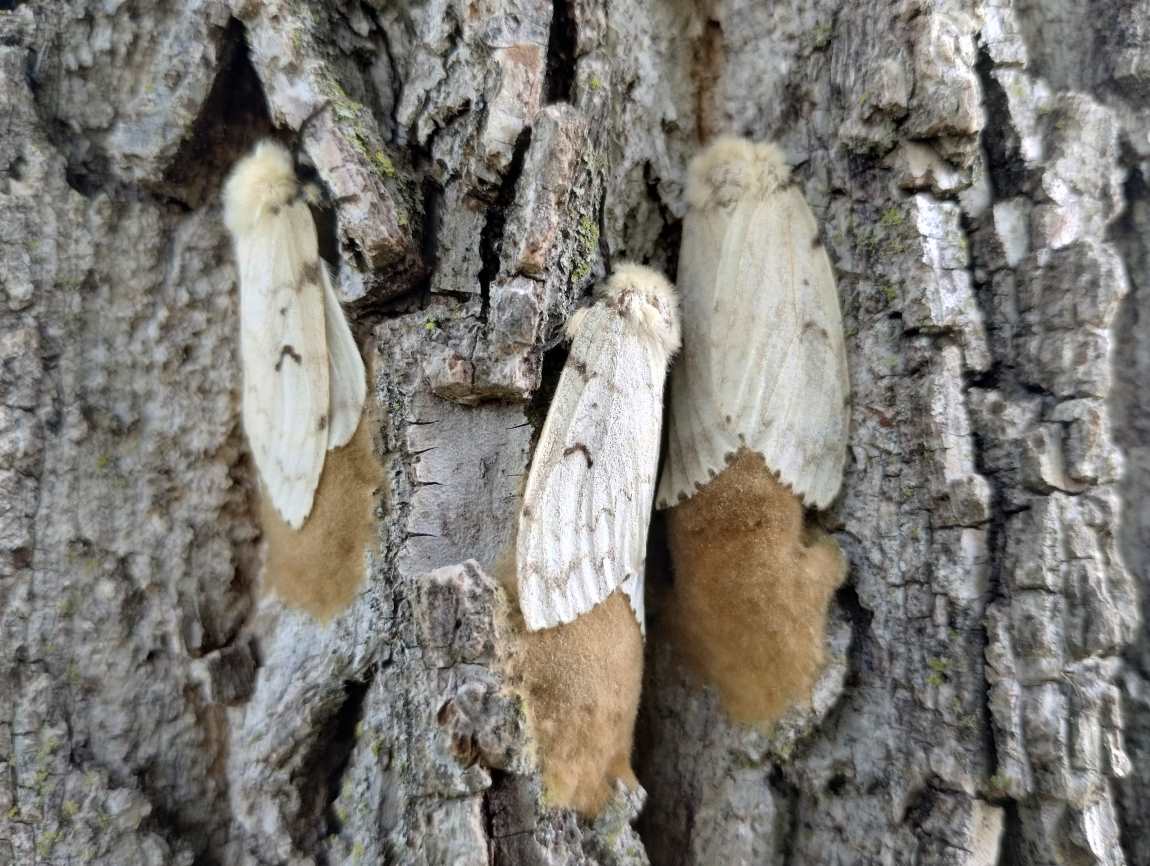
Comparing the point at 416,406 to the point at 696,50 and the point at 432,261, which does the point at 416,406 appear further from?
the point at 696,50

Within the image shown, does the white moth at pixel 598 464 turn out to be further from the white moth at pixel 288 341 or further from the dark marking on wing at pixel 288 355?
the dark marking on wing at pixel 288 355

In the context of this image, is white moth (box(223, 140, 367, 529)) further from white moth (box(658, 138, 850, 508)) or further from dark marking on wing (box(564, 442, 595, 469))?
white moth (box(658, 138, 850, 508))

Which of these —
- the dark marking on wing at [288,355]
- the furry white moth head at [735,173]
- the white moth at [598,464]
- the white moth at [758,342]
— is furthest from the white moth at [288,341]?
the furry white moth head at [735,173]

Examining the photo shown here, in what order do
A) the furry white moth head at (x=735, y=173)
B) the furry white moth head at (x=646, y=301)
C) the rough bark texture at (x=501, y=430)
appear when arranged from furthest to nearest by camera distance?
1. the furry white moth head at (x=735, y=173)
2. the furry white moth head at (x=646, y=301)
3. the rough bark texture at (x=501, y=430)

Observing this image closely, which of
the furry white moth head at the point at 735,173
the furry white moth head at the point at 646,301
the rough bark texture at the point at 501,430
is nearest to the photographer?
the rough bark texture at the point at 501,430

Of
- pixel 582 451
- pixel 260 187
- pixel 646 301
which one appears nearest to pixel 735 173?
pixel 646 301

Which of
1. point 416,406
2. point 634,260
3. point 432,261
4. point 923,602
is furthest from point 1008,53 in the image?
point 416,406
